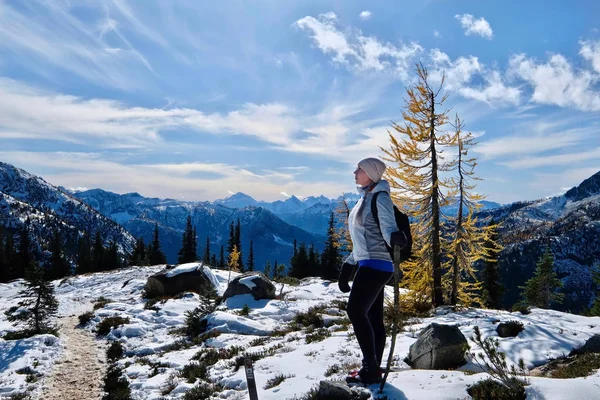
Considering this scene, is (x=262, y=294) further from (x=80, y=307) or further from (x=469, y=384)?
(x=469, y=384)

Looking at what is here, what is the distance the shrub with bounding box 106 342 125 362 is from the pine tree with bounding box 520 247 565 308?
40.7 metres

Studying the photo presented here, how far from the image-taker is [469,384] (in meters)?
4.39

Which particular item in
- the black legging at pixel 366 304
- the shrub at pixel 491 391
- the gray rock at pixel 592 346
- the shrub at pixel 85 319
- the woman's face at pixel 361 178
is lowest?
the shrub at pixel 85 319

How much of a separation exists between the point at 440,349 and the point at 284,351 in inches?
171

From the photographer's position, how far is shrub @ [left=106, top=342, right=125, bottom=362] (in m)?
11.5

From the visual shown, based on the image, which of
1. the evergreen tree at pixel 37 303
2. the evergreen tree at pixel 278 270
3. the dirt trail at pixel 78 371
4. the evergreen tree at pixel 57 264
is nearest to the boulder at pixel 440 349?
the dirt trail at pixel 78 371

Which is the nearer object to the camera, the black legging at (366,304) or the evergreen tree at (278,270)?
the black legging at (366,304)

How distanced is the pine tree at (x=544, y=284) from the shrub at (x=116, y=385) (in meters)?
41.6

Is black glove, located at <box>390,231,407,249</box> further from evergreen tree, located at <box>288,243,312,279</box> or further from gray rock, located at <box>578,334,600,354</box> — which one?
evergreen tree, located at <box>288,243,312,279</box>

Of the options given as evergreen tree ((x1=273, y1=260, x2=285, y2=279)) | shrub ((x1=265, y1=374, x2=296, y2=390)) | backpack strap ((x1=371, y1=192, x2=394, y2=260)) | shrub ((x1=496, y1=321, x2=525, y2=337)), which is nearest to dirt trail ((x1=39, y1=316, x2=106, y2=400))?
shrub ((x1=265, y1=374, x2=296, y2=390))

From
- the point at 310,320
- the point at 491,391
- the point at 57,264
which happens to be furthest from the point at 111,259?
the point at 491,391

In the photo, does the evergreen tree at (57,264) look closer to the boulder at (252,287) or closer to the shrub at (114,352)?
the boulder at (252,287)

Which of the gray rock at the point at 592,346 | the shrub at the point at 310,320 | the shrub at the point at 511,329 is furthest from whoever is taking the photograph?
the shrub at the point at 310,320

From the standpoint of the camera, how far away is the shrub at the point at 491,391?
3832 millimetres
